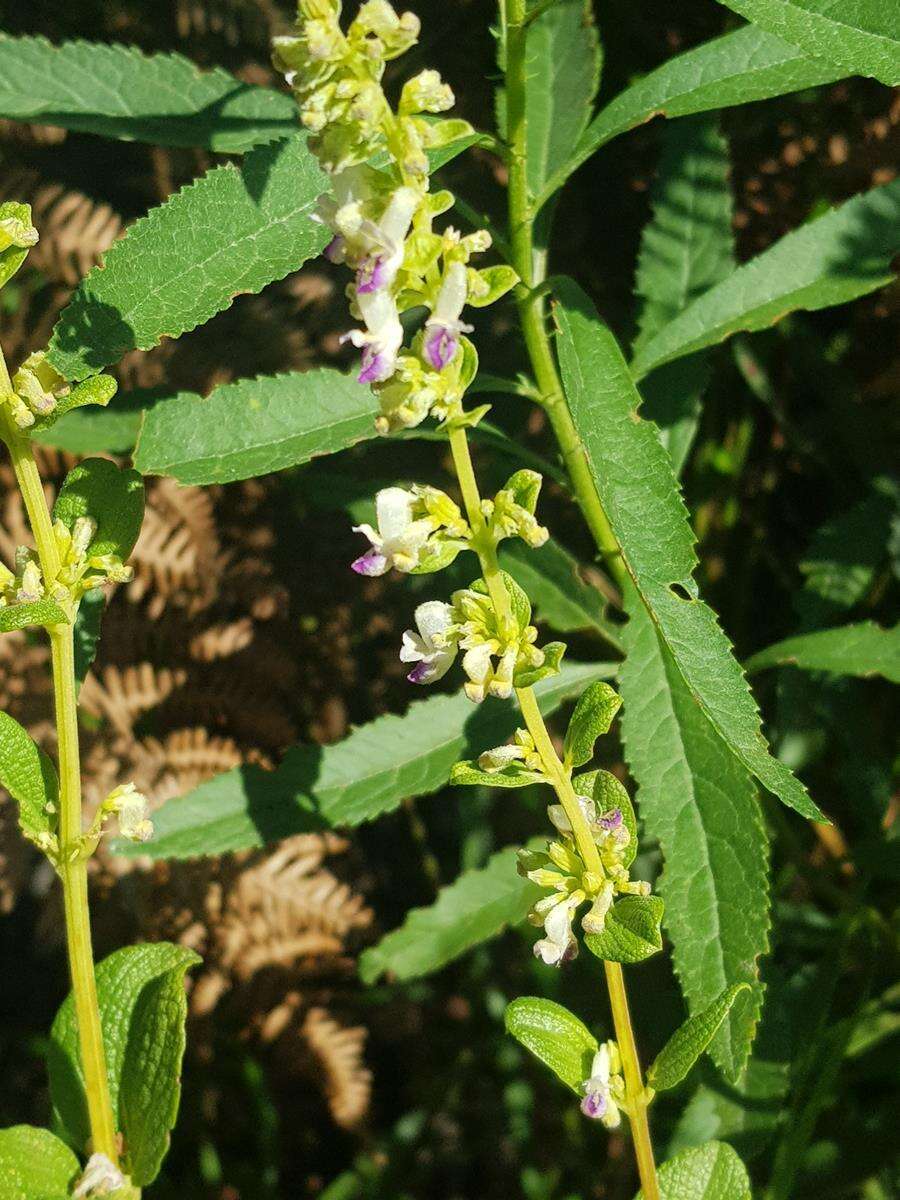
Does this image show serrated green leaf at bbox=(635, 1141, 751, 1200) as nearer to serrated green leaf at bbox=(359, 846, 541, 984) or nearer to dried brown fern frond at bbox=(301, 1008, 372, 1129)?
serrated green leaf at bbox=(359, 846, 541, 984)

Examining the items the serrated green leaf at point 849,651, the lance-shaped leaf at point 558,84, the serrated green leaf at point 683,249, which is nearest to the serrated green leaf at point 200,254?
the lance-shaped leaf at point 558,84

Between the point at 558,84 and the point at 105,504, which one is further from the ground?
the point at 558,84

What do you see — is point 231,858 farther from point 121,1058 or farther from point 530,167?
point 530,167

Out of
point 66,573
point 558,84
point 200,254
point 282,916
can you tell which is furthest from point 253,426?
point 282,916

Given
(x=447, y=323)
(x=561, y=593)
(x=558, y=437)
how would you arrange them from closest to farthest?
(x=447, y=323), (x=558, y=437), (x=561, y=593)

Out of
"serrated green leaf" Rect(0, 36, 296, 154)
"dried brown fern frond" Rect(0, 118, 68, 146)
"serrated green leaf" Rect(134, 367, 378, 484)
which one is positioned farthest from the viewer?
"dried brown fern frond" Rect(0, 118, 68, 146)

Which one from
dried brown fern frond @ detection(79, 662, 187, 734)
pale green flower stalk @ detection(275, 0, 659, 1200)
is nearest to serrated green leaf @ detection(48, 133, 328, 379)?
pale green flower stalk @ detection(275, 0, 659, 1200)

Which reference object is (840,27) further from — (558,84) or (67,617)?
(67,617)

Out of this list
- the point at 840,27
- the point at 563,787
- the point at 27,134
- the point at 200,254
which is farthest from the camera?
the point at 27,134
